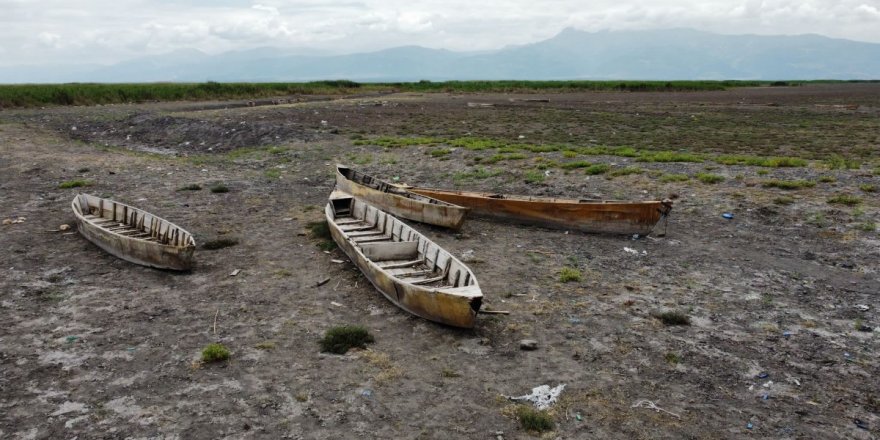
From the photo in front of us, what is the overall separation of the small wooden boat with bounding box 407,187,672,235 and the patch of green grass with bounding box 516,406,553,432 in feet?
22.7

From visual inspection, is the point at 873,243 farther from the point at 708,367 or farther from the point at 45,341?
the point at 45,341

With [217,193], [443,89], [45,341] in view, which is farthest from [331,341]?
[443,89]

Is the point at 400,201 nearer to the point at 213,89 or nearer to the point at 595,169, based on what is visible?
the point at 595,169

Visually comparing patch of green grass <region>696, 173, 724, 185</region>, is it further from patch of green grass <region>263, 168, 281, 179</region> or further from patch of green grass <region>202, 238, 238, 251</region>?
patch of green grass <region>263, 168, 281, 179</region>

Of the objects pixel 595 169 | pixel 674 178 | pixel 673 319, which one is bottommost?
pixel 673 319

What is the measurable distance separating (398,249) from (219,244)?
4.13 meters

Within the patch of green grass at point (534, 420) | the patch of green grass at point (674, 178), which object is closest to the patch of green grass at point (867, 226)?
the patch of green grass at point (674, 178)

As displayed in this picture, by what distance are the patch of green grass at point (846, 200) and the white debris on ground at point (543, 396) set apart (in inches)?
400

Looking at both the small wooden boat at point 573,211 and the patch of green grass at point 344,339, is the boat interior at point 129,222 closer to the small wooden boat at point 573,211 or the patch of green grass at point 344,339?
the patch of green grass at point 344,339

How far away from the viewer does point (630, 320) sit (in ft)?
26.9

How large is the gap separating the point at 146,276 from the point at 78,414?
4273 millimetres

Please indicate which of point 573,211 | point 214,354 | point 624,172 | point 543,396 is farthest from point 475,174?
point 543,396

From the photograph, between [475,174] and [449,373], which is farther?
[475,174]

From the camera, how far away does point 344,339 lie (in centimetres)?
756
